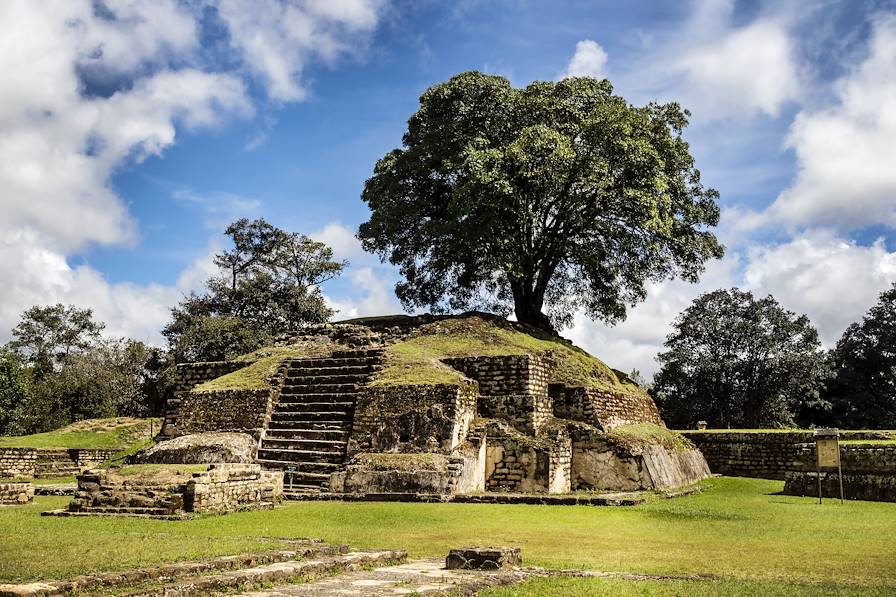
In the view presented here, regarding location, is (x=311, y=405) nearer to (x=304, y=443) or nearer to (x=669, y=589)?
(x=304, y=443)

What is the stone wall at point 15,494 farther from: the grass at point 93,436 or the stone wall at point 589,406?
the stone wall at point 589,406

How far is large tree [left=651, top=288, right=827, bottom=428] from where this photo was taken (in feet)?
118

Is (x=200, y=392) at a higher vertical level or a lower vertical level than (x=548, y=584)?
higher

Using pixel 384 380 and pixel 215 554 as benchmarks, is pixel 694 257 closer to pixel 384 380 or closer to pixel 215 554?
pixel 384 380

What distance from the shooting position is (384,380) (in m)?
16.8

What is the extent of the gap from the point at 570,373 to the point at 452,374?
3834 mm

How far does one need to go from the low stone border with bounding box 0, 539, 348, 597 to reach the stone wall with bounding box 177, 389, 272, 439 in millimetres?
9810

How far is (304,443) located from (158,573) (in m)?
10.3

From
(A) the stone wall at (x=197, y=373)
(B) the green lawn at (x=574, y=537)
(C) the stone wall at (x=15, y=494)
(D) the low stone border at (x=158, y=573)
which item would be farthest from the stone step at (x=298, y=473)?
(D) the low stone border at (x=158, y=573)

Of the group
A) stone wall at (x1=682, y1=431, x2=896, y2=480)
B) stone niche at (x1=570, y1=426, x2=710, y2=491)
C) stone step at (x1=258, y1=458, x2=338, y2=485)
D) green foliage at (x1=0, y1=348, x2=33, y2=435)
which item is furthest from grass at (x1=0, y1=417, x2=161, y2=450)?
stone wall at (x1=682, y1=431, x2=896, y2=480)

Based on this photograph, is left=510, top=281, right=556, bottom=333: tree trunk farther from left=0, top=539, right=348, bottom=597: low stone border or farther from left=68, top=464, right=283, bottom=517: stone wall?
left=0, top=539, right=348, bottom=597: low stone border

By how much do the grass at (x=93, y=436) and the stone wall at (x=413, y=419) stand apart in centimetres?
1045

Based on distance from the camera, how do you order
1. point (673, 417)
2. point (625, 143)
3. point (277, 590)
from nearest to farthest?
point (277, 590), point (625, 143), point (673, 417)

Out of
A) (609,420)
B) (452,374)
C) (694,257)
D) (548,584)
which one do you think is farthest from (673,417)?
(548,584)
